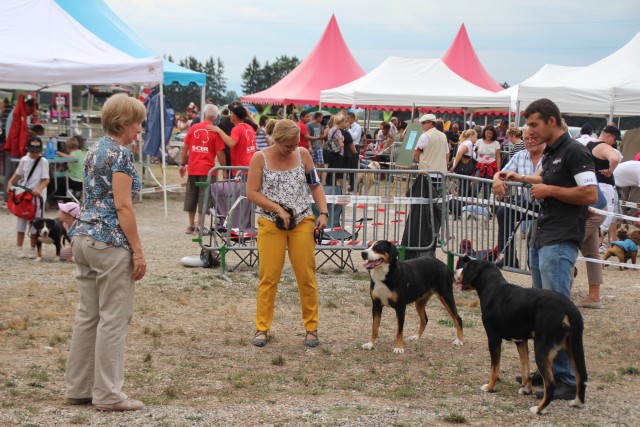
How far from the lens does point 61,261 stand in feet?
35.3

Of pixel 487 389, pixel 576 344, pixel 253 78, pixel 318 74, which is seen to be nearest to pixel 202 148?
pixel 487 389

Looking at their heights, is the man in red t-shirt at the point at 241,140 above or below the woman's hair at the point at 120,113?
below

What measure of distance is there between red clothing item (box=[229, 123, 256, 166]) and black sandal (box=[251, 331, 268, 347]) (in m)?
5.56

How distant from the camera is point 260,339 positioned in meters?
6.91

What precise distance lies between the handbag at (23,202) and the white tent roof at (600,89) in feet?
35.5

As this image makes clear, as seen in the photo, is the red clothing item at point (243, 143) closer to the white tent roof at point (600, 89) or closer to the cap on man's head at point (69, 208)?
the cap on man's head at point (69, 208)

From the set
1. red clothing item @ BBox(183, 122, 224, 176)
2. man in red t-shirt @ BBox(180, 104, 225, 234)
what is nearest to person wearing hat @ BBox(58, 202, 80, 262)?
man in red t-shirt @ BBox(180, 104, 225, 234)


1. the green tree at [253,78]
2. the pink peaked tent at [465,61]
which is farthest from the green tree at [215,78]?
the pink peaked tent at [465,61]

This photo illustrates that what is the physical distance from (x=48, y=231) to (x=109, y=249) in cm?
623

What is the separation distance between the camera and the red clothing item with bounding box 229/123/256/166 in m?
12.2

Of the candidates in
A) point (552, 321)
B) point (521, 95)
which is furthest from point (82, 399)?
point (521, 95)

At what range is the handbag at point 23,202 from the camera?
1074 cm

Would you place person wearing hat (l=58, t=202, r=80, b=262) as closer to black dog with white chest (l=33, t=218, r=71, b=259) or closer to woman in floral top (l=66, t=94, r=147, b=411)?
black dog with white chest (l=33, t=218, r=71, b=259)

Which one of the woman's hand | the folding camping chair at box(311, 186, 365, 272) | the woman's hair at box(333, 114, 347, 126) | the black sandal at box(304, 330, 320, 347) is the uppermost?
the woman's hair at box(333, 114, 347, 126)
